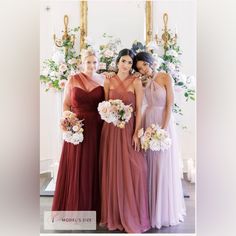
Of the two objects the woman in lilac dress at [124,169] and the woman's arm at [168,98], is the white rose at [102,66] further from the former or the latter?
the woman's arm at [168,98]

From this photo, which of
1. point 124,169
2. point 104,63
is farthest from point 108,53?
point 124,169

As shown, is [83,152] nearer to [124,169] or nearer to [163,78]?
[124,169]

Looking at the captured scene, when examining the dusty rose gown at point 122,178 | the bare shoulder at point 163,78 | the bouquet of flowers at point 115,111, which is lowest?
the dusty rose gown at point 122,178

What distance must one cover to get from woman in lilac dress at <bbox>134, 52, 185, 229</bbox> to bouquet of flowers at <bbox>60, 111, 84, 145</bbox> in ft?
0.70

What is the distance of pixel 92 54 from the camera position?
894mm

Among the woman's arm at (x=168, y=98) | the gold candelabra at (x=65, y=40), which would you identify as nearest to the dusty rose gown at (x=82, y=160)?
the gold candelabra at (x=65, y=40)

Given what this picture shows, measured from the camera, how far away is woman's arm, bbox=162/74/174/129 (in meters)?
0.89

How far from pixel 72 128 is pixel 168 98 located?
331 millimetres

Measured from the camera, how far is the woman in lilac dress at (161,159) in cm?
89

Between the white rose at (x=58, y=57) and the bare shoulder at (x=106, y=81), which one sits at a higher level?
the white rose at (x=58, y=57)

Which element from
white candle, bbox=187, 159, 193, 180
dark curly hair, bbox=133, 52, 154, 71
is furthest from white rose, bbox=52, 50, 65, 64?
white candle, bbox=187, 159, 193, 180
